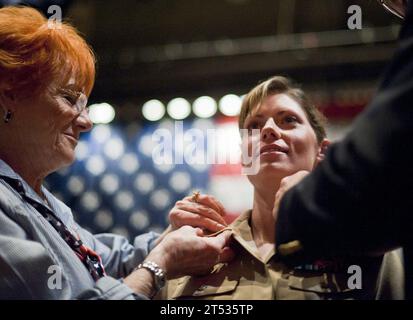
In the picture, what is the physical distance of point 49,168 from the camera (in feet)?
4.77

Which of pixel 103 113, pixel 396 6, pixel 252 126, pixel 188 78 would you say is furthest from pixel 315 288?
pixel 188 78

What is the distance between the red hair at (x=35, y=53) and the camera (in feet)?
4.49

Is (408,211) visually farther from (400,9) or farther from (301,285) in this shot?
(400,9)

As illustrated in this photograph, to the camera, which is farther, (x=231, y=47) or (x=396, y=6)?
(x=231, y=47)

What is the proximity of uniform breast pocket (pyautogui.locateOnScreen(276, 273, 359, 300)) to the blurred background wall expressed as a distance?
37 cm

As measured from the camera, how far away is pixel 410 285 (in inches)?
44.2

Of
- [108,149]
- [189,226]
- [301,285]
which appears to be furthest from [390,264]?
[108,149]

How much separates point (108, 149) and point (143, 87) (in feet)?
2.60

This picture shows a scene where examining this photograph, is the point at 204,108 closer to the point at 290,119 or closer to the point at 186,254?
the point at 290,119

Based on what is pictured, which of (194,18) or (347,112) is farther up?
(194,18)

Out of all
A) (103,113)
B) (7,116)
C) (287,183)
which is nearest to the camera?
(287,183)

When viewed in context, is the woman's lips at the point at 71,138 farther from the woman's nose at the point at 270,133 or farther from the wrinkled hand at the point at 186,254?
the woman's nose at the point at 270,133

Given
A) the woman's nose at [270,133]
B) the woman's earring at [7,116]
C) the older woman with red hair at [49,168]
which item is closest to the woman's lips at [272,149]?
the woman's nose at [270,133]

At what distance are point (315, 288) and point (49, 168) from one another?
662 millimetres
